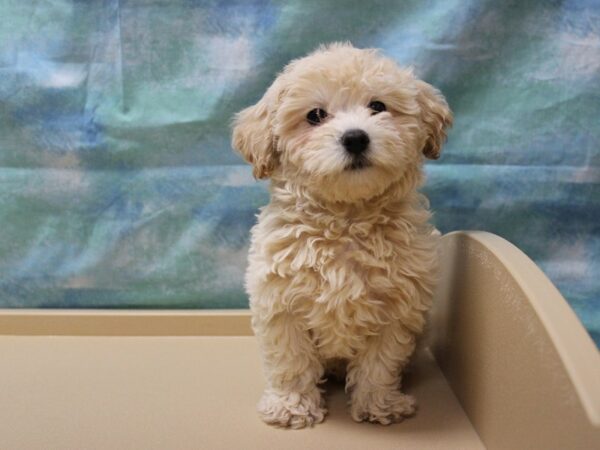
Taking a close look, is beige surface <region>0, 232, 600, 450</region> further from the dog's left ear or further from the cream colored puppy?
the dog's left ear

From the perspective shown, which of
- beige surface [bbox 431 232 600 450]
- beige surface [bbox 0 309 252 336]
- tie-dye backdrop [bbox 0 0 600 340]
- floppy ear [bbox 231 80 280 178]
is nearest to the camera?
beige surface [bbox 431 232 600 450]

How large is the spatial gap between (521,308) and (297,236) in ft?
1.42

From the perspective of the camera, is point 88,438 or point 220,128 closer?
point 88,438

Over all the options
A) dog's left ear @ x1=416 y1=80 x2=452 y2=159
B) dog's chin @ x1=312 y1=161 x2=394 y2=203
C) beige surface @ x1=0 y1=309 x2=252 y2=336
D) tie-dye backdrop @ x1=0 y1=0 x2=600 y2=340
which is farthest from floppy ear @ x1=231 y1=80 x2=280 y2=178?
beige surface @ x1=0 y1=309 x2=252 y2=336

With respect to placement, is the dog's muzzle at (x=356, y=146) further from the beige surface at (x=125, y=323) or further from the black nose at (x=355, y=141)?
the beige surface at (x=125, y=323)

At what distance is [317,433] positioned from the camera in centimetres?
132

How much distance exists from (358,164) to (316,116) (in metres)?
0.15

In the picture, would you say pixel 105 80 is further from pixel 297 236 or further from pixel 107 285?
pixel 297 236

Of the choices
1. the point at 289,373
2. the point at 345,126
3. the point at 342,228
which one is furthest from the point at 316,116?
the point at 289,373

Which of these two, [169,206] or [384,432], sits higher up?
[169,206]

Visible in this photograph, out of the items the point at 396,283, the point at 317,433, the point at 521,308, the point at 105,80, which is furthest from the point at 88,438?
the point at 105,80

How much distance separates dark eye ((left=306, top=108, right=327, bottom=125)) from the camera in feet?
4.17

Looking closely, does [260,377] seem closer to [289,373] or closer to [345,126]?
[289,373]

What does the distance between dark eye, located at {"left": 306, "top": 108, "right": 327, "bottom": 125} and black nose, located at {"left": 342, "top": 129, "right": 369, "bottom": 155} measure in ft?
0.35
